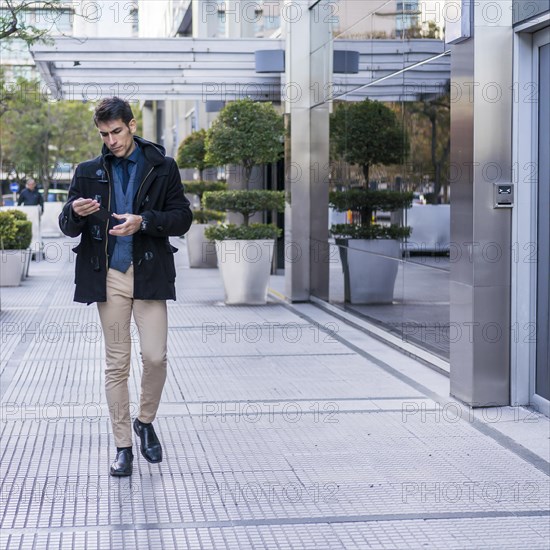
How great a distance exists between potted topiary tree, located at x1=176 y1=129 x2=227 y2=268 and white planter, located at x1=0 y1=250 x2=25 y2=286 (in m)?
A: 4.19

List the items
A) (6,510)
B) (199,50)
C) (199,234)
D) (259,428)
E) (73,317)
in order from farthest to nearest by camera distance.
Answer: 1. (199,234)
2. (199,50)
3. (73,317)
4. (259,428)
5. (6,510)

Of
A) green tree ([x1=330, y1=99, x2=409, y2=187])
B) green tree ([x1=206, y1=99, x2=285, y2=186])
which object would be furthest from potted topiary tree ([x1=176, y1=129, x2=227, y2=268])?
green tree ([x1=330, y1=99, x2=409, y2=187])

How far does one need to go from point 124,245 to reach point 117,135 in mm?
593

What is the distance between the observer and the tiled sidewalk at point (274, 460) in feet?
16.2

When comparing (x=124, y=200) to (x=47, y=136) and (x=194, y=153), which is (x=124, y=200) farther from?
(x=47, y=136)

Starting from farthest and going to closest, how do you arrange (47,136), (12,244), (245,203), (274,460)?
(47,136), (12,244), (245,203), (274,460)

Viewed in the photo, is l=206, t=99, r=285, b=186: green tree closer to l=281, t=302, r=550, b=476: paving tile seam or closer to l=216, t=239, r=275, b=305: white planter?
l=216, t=239, r=275, b=305: white planter

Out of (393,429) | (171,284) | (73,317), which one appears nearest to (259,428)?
(393,429)

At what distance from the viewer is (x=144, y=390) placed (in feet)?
19.7

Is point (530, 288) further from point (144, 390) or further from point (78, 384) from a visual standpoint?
point (78, 384)

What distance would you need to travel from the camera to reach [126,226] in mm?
5488

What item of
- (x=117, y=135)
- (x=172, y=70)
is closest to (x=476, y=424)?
(x=117, y=135)

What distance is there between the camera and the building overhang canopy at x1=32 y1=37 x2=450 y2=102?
13580 millimetres

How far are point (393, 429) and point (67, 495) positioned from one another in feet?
7.98
